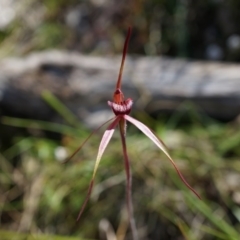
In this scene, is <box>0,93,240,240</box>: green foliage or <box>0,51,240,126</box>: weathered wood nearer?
<box>0,93,240,240</box>: green foliage

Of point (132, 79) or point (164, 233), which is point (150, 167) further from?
point (132, 79)

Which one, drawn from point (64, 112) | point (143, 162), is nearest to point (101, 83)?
point (64, 112)

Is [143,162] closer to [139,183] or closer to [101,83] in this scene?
[139,183]

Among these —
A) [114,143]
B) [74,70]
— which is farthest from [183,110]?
[74,70]

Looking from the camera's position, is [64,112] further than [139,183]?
Yes

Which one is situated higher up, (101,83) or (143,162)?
(101,83)
